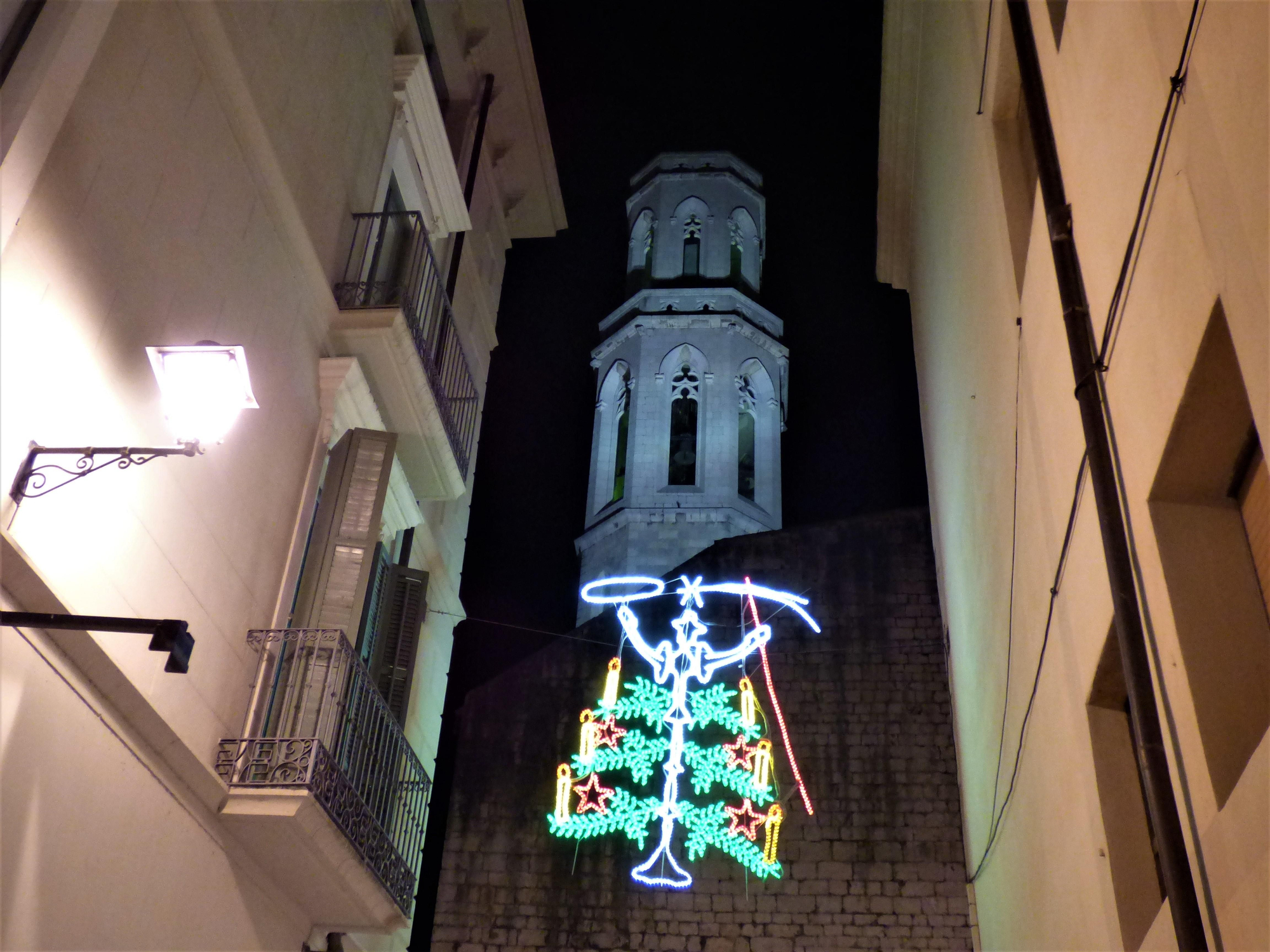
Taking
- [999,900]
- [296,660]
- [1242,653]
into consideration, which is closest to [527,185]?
[296,660]

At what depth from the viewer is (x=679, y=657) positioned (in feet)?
41.5

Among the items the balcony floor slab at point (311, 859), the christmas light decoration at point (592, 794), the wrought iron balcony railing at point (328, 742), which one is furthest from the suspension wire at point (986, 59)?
the christmas light decoration at point (592, 794)

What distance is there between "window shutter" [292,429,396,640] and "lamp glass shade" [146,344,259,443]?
243 centimetres

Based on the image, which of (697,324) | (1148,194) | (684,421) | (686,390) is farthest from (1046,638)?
(697,324)

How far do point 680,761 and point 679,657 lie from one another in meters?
1.18

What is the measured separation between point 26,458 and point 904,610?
9842 millimetres

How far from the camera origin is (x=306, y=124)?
8.42m

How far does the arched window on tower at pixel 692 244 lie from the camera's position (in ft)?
87.2

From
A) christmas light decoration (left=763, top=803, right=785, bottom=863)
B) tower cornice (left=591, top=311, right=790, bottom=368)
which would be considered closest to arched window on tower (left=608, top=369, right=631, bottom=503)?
tower cornice (left=591, top=311, right=790, bottom=368)

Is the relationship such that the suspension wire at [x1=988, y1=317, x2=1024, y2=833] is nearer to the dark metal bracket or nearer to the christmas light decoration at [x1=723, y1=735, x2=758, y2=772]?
the christmas light decoration at [x1=723, y1=735, x2=758, y2=772]

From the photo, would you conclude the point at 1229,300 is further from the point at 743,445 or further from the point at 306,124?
the point at 743,445

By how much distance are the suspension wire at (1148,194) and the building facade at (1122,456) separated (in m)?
0.01

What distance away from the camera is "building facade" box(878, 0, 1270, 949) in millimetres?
3652

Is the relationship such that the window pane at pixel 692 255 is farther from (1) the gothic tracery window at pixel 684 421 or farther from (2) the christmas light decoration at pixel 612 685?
(2) the christmas light decoration at pixel 612 685
